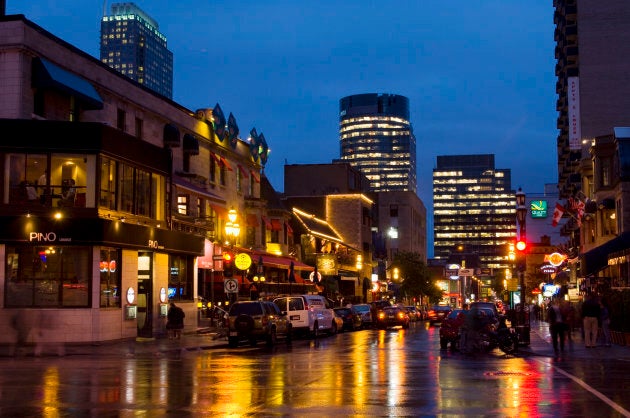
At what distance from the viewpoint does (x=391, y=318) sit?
5778 centimetres

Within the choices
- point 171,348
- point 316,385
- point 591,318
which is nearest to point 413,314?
point 591,318

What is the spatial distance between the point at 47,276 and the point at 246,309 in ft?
26.5

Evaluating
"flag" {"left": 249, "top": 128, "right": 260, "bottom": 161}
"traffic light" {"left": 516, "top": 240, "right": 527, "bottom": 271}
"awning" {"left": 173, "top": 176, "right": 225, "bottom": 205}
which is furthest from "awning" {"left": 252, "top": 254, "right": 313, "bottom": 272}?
"traffic light" {"left": 516, "top": 240, "right": 527, "bottom": 271}

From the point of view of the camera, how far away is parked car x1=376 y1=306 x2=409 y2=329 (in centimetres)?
5731

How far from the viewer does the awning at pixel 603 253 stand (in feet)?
143

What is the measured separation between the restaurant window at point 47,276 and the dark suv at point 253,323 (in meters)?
5.92

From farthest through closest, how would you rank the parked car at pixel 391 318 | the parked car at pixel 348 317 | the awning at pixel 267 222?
the awning at pixel 267 222 < the parked car at pixel 391 318 < the parked car at pixel 348 317

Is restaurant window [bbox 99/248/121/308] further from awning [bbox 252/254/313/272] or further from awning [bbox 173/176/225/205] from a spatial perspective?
awning [bbox 252/254/313/272]

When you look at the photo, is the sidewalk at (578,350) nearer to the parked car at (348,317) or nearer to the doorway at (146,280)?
the doorway at (146,280)

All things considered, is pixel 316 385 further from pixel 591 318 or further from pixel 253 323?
pixel 253 323

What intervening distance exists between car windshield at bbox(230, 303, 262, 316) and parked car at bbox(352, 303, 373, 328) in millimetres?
22861

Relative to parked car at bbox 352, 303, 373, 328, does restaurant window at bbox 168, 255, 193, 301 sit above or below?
above

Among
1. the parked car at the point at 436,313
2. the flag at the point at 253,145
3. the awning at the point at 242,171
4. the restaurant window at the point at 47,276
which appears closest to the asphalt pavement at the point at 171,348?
the restaurant window at the point at 47,276

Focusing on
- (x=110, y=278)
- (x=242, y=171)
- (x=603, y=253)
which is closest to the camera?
(x=110, y=278)
